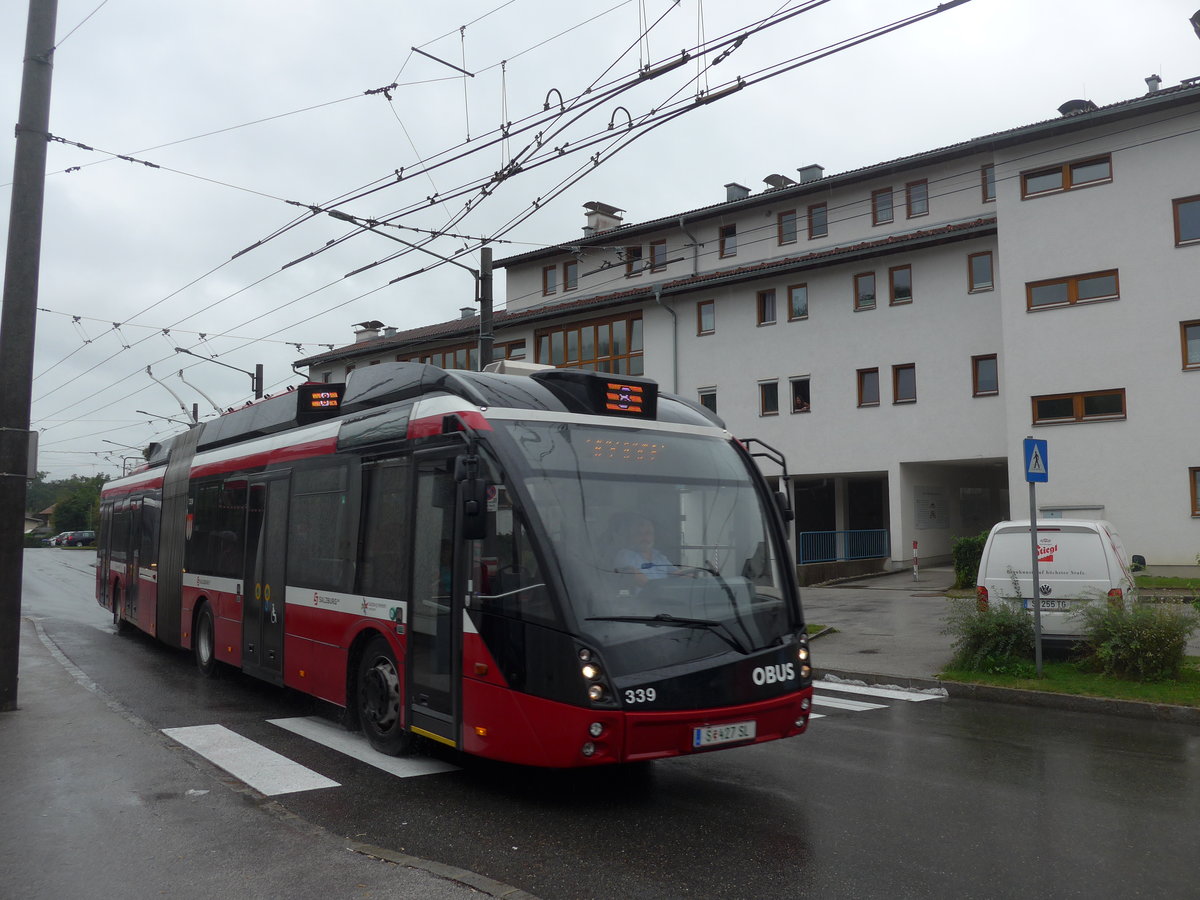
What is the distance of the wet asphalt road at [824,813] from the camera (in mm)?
5098

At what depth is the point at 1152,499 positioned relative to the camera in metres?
24.2

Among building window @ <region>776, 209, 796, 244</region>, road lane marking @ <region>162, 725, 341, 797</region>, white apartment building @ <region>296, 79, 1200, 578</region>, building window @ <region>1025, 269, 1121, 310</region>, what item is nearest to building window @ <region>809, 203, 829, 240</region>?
white apartment building @ <region>296, 79, 1200, 578</region>

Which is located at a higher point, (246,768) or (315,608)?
(315,608)

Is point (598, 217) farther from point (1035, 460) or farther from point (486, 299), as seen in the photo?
point (1035, 460)

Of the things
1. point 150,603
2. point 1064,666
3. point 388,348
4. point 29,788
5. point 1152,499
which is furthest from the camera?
point 388,348

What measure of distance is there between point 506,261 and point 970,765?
36883 millimetres

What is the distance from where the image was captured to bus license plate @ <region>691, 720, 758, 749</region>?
6023mm

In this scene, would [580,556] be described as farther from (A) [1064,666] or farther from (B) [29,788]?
(A) [1064,666]

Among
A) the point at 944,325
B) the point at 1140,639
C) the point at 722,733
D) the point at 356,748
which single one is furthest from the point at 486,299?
the point at 944,325

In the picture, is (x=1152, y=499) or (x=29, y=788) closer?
(x=29, y=788)

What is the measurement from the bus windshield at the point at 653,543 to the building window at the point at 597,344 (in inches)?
1160

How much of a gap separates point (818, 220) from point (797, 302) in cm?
325

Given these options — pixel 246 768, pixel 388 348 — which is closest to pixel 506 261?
pixel 388 348

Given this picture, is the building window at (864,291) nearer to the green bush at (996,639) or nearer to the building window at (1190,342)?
the building window at (1190,342)
